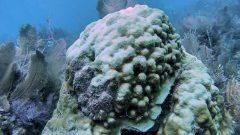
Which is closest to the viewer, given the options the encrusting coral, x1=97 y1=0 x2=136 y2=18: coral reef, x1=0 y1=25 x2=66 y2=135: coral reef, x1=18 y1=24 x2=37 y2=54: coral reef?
the encrusting coral

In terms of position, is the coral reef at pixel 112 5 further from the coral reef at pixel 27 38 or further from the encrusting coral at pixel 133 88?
the encrusting coral at pixel 133 88

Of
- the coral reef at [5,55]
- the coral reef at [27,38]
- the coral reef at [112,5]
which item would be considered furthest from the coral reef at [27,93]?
the coral reef at [112,5]

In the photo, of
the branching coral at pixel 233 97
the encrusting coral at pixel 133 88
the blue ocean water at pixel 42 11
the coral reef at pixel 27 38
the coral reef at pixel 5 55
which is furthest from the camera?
the blue ocean water at pixel 42 11

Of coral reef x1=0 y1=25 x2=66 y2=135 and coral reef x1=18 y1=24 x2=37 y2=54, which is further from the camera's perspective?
coral reef x1=18 y1=24 x2=37 y2=54

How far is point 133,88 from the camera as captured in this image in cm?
282

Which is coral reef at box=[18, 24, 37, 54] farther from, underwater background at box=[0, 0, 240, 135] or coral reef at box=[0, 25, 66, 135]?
underwater background at box=[0, 0, 240, 135]

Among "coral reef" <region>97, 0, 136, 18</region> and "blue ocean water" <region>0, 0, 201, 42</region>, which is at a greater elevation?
"blue ocean water" <region>0, 0, 201, 42</region>

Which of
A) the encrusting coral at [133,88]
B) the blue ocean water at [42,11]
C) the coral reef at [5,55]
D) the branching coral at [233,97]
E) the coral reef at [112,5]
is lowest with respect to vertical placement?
the branching coral at [233,97]

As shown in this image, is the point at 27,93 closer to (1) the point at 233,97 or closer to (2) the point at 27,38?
(2) the point at 27,38

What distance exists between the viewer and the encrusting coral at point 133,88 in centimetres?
279

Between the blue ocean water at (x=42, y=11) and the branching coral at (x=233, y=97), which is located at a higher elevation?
the blue ocean water at (x=42, y=11)

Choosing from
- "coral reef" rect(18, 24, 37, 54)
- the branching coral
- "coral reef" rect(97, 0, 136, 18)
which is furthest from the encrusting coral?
"coral reef" rect(97, 0, 136, 18)

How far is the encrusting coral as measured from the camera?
2789 mm

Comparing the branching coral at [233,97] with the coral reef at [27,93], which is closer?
the coral reef at [27,93]
